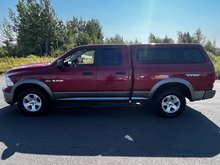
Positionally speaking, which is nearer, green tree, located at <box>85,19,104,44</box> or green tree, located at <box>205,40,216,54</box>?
green tree, located at <box>205,40,216,54</box>

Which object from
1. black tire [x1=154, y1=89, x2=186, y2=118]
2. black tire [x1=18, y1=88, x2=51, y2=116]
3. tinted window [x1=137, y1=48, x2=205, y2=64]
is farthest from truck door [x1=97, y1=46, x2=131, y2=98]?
black tire [x1=18, y1=88, x2=51, y2=116]

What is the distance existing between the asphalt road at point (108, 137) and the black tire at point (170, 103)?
0.20m

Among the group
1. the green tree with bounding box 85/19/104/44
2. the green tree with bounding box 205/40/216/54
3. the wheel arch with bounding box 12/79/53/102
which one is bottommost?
the wheel arch with bounding box 12/79/53/102

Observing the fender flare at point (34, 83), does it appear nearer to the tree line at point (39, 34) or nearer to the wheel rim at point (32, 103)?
the wheel rim at point (32, 103)

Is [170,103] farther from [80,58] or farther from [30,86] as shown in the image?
[30,86]

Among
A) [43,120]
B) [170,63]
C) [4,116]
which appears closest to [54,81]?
[43,120]

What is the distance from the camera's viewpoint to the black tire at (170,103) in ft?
19.2

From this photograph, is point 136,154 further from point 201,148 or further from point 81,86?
point 81,86

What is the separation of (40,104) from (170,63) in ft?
11.6

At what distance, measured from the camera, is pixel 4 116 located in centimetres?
598

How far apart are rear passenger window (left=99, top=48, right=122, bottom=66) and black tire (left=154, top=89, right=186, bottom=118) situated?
138cm

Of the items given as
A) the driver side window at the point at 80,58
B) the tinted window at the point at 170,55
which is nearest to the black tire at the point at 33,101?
the driver side window at the point at 80,58

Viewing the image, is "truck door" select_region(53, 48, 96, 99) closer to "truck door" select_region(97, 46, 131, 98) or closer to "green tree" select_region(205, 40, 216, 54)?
"truck door" select_region(97, 46, 131, 98)

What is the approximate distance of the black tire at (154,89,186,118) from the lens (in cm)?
586
